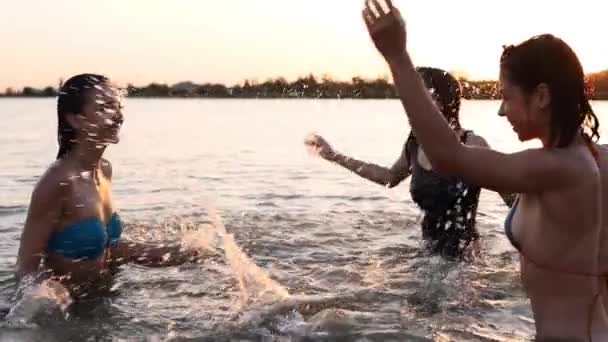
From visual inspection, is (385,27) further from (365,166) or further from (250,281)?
(365,166)

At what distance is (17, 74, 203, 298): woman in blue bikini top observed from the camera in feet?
15.9

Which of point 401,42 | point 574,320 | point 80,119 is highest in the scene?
point 401,42

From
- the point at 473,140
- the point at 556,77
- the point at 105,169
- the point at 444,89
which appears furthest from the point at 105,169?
the point at 556,77

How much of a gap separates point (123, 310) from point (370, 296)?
6.21 ft

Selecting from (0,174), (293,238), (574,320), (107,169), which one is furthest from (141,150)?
(574,320)

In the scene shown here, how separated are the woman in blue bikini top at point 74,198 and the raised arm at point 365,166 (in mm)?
2032

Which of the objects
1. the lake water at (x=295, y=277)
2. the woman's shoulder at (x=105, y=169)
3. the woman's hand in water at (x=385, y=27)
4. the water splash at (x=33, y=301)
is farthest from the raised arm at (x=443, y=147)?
the woman's shoulder at (x=105, y=169)

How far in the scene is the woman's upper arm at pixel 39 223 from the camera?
482 centimetres

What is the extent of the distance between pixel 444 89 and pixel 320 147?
1289 mm

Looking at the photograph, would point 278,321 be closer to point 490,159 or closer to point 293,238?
point 490,159

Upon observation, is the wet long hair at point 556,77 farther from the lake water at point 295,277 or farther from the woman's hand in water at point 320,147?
the woman's hand in water at point 320,147

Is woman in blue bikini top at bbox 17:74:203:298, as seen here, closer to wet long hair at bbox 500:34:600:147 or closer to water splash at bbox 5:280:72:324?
water splash at bbox 5:280:72:324

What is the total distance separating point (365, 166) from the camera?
22.1 ft

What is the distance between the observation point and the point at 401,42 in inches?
96.1
